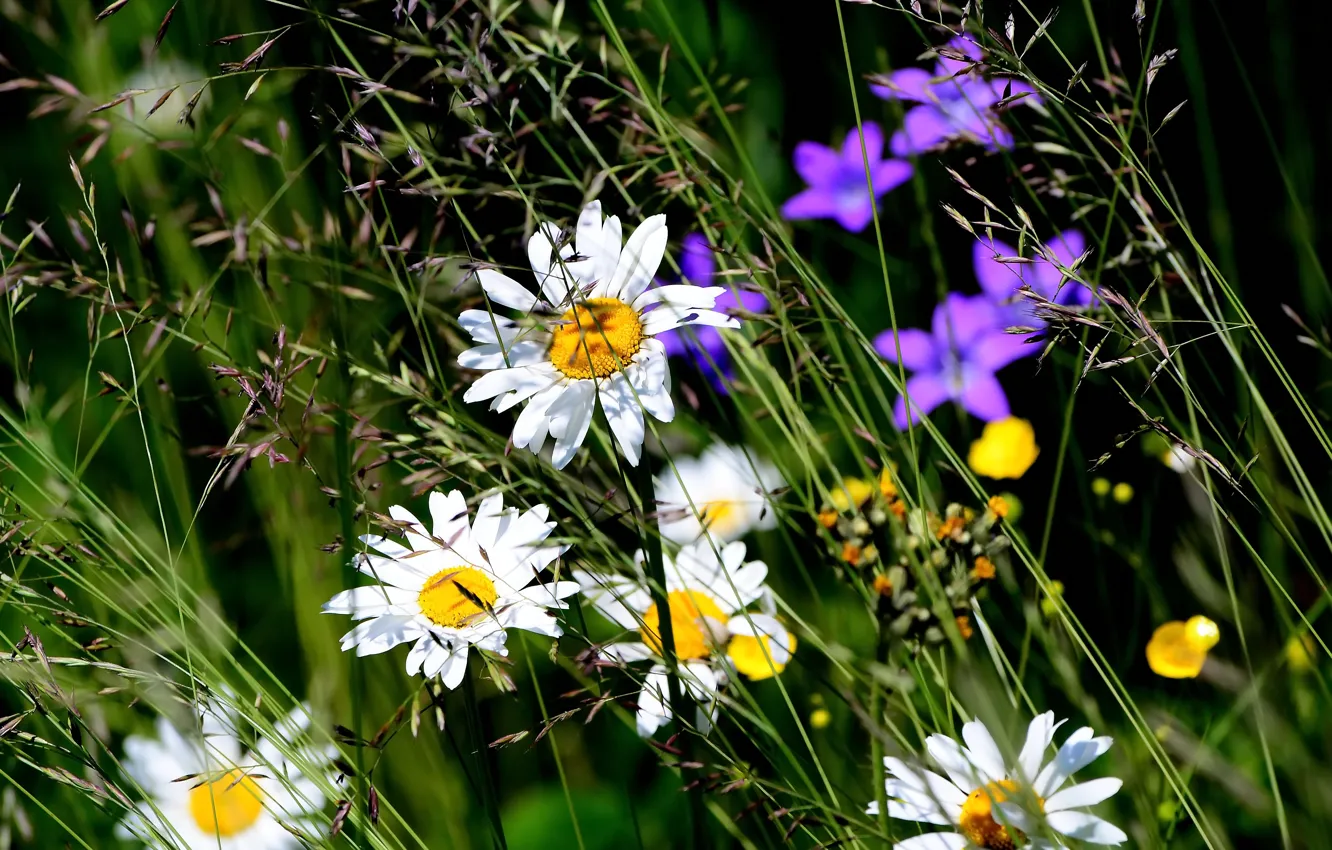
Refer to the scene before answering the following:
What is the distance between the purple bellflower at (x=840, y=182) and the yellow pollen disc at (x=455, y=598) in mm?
624

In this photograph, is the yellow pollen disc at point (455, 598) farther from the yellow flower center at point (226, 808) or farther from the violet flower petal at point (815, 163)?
the violet flower petal at point (815, 163)

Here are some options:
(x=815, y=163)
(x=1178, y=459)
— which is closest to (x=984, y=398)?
(x=1178, y=459)

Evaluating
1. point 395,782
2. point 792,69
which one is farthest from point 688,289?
point 792,69

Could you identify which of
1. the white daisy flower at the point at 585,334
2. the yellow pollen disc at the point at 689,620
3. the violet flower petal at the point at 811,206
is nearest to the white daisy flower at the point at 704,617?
the yellow pollen disc at the point at 689,620

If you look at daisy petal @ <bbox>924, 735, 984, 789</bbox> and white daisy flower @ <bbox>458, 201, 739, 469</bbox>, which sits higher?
white daisy flower @ <bbox>458, 201, 739, 469</bbox>

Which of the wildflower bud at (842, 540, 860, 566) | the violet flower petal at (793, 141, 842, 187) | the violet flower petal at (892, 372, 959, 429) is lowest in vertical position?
the violet flower petal at (892, 372, 959, 429)

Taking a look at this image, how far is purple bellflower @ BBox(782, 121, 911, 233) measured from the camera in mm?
1192

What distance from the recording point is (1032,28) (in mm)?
1220

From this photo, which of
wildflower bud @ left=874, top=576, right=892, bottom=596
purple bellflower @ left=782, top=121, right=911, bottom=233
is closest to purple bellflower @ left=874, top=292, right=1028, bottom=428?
purple bellflower @ left=782, top=121, right=911, bottom=233

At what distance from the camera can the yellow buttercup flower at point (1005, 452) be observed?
108 cm

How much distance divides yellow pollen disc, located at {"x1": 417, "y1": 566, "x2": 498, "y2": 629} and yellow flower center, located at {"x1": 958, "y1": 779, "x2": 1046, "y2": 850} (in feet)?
0.97

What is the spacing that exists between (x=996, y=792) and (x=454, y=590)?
0.33m

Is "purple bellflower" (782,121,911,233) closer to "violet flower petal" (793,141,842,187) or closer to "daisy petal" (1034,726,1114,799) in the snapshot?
"violet flower petal" (793,141,842,187)

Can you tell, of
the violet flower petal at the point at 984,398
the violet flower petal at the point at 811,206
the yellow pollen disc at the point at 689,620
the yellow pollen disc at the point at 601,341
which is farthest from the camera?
the violet flower petal at the point at 811,206
